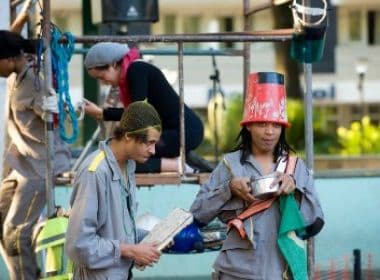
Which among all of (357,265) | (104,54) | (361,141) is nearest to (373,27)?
(361,141)

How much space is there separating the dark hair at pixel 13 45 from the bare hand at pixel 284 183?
243 centimetres

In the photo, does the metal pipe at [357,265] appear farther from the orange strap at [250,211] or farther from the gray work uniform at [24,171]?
the orange strap at [250,211]

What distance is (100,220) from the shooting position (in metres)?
5.38

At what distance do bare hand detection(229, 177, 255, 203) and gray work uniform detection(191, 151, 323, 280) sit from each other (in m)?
0.05

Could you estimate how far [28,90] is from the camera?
7613mm

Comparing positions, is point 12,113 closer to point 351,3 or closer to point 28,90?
A: point 28,90

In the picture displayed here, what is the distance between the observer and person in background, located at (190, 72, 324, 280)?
5.66m

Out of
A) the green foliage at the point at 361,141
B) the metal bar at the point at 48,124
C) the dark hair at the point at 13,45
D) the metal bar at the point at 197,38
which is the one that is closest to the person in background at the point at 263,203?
the metal bar at the point at 197,38

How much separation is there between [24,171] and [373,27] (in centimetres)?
3190

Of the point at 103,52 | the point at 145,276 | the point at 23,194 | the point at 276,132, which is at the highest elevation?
the point at 103,52

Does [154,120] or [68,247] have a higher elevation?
[154,120]

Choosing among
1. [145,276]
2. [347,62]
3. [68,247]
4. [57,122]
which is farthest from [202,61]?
[68,247]

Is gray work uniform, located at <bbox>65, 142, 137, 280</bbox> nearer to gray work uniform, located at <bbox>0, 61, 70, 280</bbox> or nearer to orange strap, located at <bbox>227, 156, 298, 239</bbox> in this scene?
orange strap, located at <bbox>227, 156, 298, 239</bbox>

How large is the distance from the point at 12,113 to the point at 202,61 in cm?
2158
